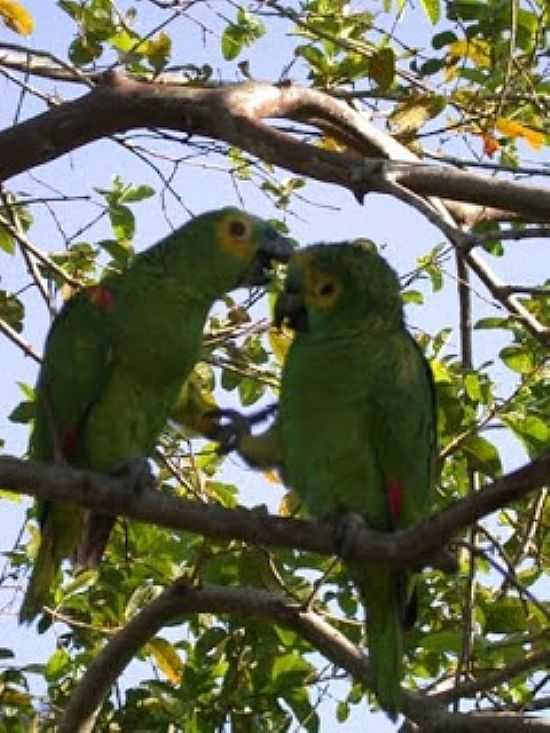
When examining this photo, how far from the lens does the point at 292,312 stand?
3.63 meters

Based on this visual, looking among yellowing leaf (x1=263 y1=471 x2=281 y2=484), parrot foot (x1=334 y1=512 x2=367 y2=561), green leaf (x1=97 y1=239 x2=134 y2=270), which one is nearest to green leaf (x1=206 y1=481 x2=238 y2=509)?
yellowing leaf (x1=263 y1=471 x2=281 y2=484)

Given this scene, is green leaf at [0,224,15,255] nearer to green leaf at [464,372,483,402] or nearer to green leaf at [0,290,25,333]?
green leaf at [0,290,25,333]

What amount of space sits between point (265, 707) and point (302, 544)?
123 cm


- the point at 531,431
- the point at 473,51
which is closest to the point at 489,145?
the point at 473,51

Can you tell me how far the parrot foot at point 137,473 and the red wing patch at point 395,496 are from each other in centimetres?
54

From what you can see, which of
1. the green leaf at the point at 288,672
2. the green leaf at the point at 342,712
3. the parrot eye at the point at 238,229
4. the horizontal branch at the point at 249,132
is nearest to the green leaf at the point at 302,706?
the green leaf at the point at 288,672

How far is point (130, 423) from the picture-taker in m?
3.73

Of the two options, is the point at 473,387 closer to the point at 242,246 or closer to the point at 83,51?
the point at 242,246

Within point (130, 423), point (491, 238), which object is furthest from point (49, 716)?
point (491, 238)

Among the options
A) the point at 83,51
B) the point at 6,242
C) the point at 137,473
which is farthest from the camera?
the point at 6,242

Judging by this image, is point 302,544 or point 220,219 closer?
point 302,544

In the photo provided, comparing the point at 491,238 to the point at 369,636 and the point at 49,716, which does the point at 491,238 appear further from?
the point at 49,716

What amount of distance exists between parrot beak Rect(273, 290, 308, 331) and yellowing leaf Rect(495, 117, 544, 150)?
3.59 feet

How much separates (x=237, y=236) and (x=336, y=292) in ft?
1.64
